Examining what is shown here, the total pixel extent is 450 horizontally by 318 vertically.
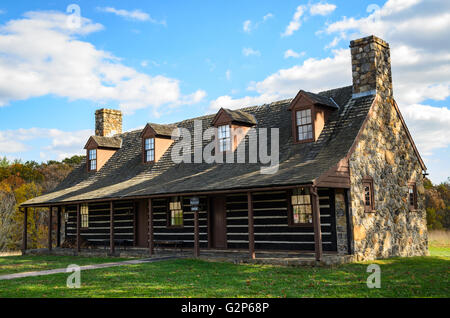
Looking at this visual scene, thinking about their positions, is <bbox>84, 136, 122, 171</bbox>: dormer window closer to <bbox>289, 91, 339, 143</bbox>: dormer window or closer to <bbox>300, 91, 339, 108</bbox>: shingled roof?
<bbox>289, 91, 339, 143</bbox>: dormer window

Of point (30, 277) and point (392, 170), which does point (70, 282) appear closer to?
point (30, 277)

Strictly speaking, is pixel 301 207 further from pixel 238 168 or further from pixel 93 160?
pixel 93 160

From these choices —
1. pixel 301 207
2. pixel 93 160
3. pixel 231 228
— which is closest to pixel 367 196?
pixel 301 207

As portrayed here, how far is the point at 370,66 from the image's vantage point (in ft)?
58.3

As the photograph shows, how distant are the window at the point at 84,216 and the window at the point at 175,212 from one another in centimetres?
638

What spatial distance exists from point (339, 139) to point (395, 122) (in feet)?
12.4

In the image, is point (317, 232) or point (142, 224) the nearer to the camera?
point (317, 232)

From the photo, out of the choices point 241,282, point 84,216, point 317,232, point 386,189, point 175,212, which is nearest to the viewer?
point 241,282

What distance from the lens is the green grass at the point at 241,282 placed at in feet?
32.0

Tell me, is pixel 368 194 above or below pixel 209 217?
above

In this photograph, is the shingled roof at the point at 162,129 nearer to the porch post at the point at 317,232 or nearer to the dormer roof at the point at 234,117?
the dormer roof at the point at 234,117

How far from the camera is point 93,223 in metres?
24.4

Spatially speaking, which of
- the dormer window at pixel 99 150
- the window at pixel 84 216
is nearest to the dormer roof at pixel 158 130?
the dormer window at pixel 99 150

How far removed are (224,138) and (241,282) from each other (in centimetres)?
964
